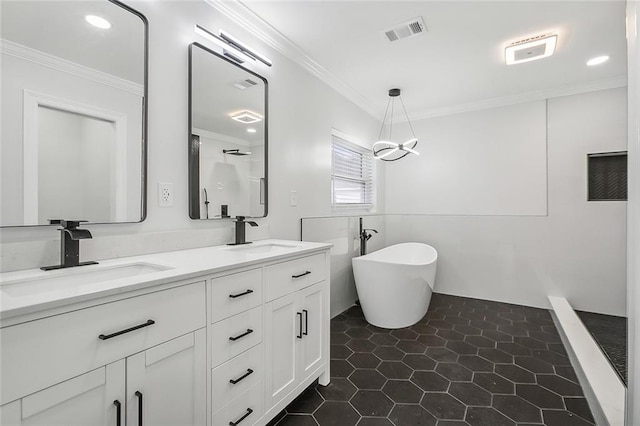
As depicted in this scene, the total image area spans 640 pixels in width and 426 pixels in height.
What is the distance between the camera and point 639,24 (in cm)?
95

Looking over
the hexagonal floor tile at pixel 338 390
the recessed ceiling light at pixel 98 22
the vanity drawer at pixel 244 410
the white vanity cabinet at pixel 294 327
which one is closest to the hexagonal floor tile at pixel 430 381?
the hexagonal floor tile at pixel 338 390

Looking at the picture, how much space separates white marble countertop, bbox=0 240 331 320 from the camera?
0.78m

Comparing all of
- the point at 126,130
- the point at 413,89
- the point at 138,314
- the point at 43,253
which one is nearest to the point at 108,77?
the point at 126,130

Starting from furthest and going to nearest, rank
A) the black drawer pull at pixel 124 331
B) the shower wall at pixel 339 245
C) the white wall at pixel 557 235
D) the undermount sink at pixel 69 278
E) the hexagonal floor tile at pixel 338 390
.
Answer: the white wall at pixel 557 235 → the shower wall at pixel 339 245 → the hexagonal floor tile at pixel 338 390 → the undermount sink at pixel 69 278 → the black drawer pull at pixel 124 331

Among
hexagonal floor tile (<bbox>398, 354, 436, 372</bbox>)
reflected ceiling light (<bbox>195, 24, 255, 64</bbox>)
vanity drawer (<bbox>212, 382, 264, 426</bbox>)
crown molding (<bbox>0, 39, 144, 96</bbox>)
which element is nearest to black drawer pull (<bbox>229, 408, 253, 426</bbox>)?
vanity drawer (<bbox>212, 382, 264, 426</bbox>)

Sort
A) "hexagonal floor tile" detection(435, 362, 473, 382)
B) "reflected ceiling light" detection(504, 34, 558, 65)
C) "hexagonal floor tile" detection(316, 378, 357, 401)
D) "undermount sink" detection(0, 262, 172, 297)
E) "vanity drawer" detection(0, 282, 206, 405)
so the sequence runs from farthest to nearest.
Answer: "reflected ceiling light" detection(504, 34, 558, 65) < "hexagonal floor tile" detection(435, 362, 473, 382) < "hexagonal floor tile" detection(316, 378, 357, 401) < "undermount sink" detection(0, 262, 172, 297) < "vanity drawer" detection(0, 282, 206, 405)

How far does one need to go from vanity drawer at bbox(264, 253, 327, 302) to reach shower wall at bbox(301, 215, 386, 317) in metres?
0.85

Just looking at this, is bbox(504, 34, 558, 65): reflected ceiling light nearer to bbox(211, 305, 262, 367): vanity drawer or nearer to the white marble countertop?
the white marble countertop

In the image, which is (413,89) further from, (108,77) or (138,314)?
(138,314)

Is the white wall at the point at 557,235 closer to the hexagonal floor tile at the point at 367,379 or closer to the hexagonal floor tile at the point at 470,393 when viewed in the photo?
the hexagonal floor tile at the point at 470,393

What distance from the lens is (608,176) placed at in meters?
3.26

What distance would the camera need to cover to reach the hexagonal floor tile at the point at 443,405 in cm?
169

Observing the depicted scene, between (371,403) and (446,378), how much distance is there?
63 cm

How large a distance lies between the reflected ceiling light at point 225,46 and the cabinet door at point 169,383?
1.70 m
